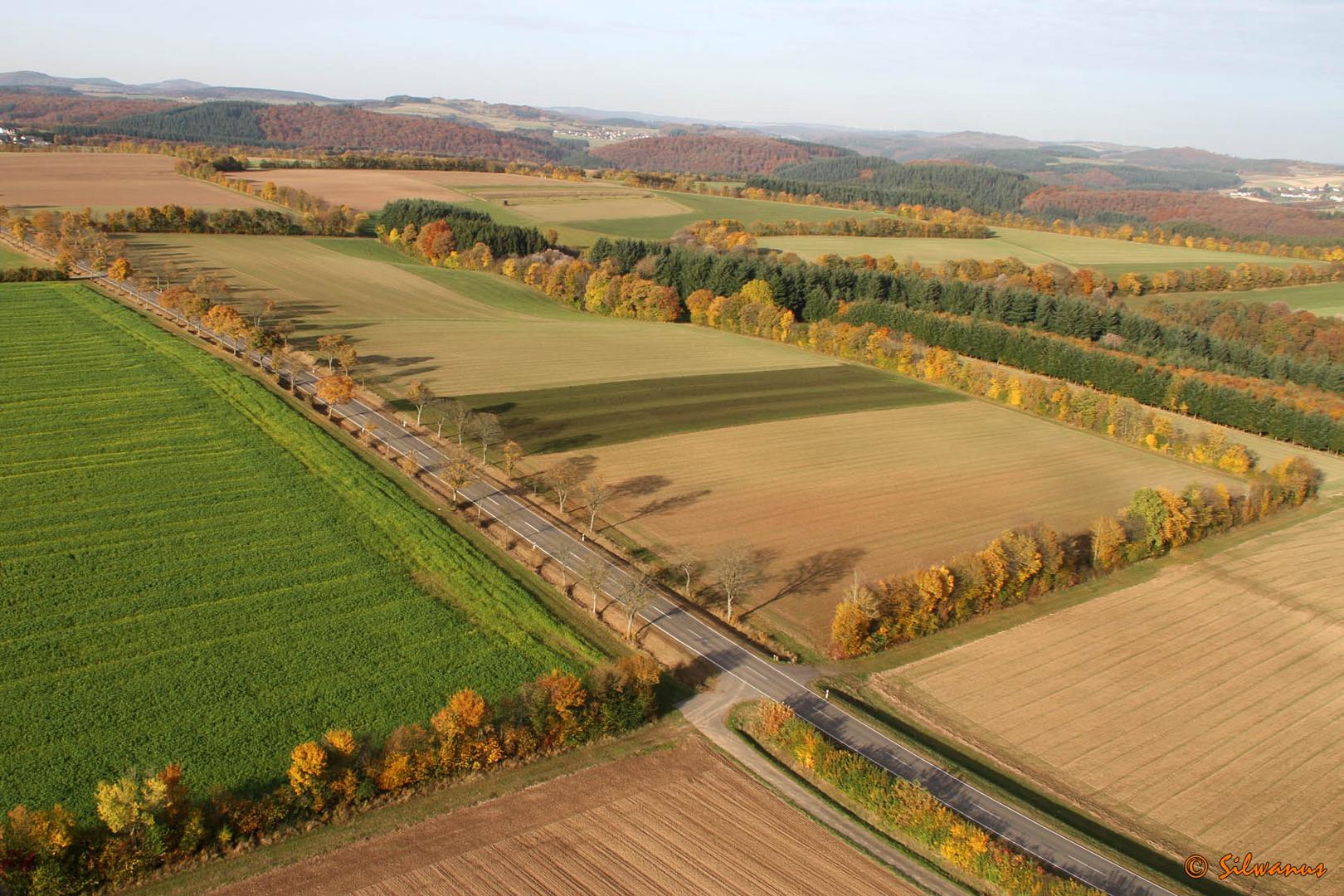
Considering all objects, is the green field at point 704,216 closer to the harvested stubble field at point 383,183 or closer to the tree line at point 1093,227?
the tree line at point 1093,227

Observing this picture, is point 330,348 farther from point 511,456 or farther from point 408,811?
point 408,811

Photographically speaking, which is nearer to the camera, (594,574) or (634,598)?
(634,598)

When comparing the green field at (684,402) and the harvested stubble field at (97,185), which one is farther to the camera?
the harvested stubble field at (97,185)

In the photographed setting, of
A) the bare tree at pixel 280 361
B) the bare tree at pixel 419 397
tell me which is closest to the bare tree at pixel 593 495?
the bare tree at pixel 419 397

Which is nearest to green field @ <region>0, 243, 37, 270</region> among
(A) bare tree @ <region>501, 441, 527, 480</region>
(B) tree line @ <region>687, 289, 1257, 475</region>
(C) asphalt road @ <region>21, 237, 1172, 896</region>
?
(C) asphalt road @ <region>21, 237, 1172, 896</region>

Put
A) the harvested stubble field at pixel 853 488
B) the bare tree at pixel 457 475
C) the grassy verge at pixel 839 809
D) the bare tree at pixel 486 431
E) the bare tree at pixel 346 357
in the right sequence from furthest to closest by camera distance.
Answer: the bare tree at pixel 346 357, the bare tree at pixel 486 431, the bare tree at pixel 457 475, the harvested stubble field at pixel 853 488, the grassy verge at pixel 839 809

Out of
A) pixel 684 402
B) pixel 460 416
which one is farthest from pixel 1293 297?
pixel 460 416

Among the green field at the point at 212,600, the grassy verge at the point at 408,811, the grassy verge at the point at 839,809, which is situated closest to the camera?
the grassy verge at the point at 408,811
